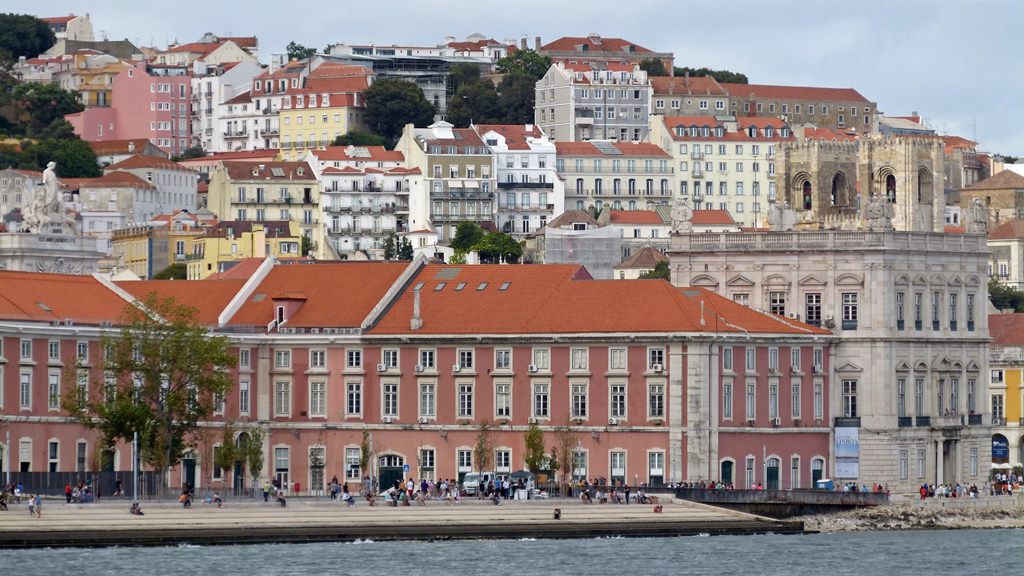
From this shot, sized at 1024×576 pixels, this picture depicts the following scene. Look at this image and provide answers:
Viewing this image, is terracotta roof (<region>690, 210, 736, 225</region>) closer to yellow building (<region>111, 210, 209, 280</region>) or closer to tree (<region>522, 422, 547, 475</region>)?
yellow building (<region>111, 210, 209, 280</region>)

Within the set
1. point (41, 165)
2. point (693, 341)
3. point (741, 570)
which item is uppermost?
point (41, 165)

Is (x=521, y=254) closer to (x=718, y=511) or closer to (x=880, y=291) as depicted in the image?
(x=880, y=291)

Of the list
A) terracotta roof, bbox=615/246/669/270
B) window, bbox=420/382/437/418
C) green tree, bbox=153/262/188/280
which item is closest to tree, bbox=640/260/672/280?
terracotta roof, bbox=615/246/669/270

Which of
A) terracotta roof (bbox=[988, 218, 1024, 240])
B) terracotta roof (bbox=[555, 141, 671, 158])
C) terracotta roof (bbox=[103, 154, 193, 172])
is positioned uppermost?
terracotta roof (bbox=[555, 141, 671, 158])

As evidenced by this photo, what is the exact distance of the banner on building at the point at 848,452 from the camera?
10281cm

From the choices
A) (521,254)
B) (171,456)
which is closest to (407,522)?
(171,456)

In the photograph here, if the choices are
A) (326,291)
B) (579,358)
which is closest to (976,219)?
(579,358)

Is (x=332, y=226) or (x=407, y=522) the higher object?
(x=332, y=226)

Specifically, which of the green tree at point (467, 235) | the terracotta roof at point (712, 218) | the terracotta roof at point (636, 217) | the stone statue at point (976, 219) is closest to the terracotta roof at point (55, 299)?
the stone statue at point (976, 219)

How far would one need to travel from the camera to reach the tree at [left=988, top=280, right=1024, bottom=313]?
6476 inches

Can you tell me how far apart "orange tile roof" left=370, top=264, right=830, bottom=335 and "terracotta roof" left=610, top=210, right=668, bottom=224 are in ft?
239

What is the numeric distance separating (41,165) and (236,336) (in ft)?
297

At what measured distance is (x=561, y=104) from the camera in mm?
197250

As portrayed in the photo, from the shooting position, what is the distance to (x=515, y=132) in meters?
187
